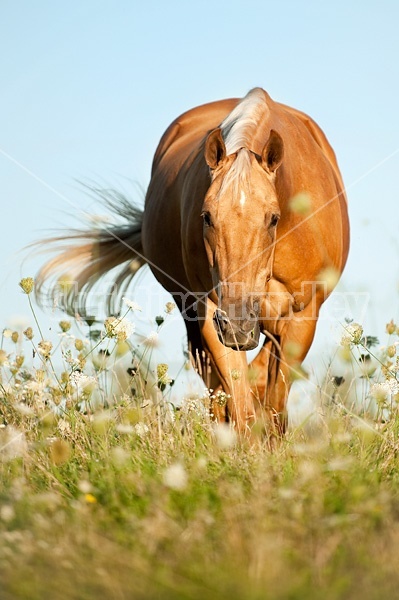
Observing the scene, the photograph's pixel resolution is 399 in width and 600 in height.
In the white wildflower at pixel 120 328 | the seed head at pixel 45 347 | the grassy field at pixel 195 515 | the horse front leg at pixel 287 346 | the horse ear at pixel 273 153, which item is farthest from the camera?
the horse front leg at pixel 287 346

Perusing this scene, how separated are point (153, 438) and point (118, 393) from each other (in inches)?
46.9

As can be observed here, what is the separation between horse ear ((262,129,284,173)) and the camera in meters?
4.73

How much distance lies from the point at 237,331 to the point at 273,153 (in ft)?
3.46

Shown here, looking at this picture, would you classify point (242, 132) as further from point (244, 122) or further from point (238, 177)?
point (238, 177)

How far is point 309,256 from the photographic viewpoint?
563cm

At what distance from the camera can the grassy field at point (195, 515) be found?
2.19 metres

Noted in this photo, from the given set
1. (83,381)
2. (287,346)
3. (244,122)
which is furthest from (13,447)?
(287,346)

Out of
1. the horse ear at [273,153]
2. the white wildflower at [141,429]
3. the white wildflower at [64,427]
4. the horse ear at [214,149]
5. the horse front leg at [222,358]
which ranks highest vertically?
the horse ear at [273,153]

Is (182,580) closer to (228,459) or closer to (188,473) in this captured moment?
(188,473)

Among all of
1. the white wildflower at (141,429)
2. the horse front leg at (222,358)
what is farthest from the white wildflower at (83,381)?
the horse front leg at (222,358)

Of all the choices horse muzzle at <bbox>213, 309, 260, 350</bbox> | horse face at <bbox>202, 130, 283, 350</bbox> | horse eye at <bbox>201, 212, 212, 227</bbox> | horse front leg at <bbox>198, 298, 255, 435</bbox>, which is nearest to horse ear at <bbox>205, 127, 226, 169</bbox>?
horse face at <bbox>202, 130, 283, 350</bbox>

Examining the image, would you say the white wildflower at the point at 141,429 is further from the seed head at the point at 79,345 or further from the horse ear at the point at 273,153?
the horse ear at the point at 273,153

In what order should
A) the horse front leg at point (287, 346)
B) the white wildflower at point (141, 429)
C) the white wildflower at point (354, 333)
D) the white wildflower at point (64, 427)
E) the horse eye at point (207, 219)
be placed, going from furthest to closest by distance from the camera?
1. the horse front leg at point (287, 346)
2. the horse eye at point (207, 219)
3. the white wildflower at point (354, 333)
4. the white wildflower at point (64, 427)
5. the white wildflower at point (141, 429)

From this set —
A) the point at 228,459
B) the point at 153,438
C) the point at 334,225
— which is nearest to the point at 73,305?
the point at 334,225
